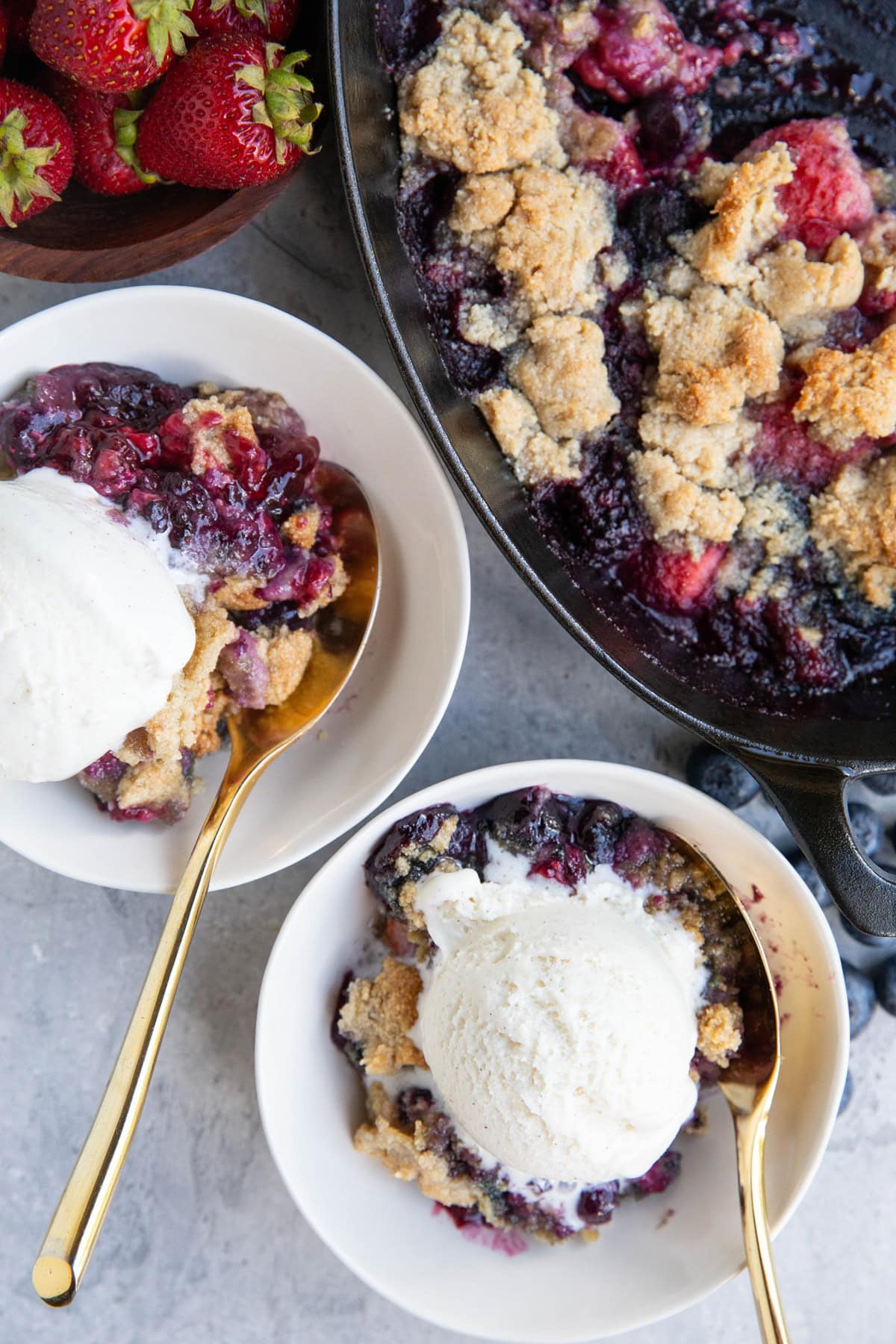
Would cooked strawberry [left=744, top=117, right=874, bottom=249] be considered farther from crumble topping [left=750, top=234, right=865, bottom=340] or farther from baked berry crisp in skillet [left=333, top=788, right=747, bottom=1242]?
baked berry crisp in skillet [left=333, top=788, right=747, bottom=1242]

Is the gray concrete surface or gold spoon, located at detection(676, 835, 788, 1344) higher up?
gold spoon, located at detection(676, 835, 788, 1344)

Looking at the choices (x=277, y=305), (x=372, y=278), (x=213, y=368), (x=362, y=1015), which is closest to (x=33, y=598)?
(x=213, y=368)

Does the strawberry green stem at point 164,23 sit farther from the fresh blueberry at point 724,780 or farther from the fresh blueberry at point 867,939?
the fresh blueberry at point 867,939

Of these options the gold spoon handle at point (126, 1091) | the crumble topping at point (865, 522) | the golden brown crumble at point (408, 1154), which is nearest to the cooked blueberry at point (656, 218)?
the crumble topping at point (865, 522)

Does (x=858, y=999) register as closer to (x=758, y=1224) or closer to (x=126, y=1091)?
(x=758, y=1224)

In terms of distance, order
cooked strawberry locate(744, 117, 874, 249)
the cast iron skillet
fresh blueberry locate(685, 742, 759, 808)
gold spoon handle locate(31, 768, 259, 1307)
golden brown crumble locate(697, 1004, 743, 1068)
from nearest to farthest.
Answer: gold spoon handle locate(31, 768, 259, 1307) < the cast iron skillet < cooked strawberry locate(744, 117, 874, 249) < golden brown crumble locate(697, 1004, 743, 1068) < fresh blueberry locate(685, 742, 759, 808)

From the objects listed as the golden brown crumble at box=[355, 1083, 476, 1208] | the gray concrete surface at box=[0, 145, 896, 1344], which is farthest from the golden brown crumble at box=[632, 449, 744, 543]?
the golden brown crumble at box=[355, 1083, 476, 1208]

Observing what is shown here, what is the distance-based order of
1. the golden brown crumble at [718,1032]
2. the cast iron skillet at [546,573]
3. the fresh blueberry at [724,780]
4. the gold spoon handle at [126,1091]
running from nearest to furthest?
the gold spoon handle at [126,1091], the cast iron skillet at [546,573], the golden brown crumble at [718,1032], the fresh blueberry at [724,780]
